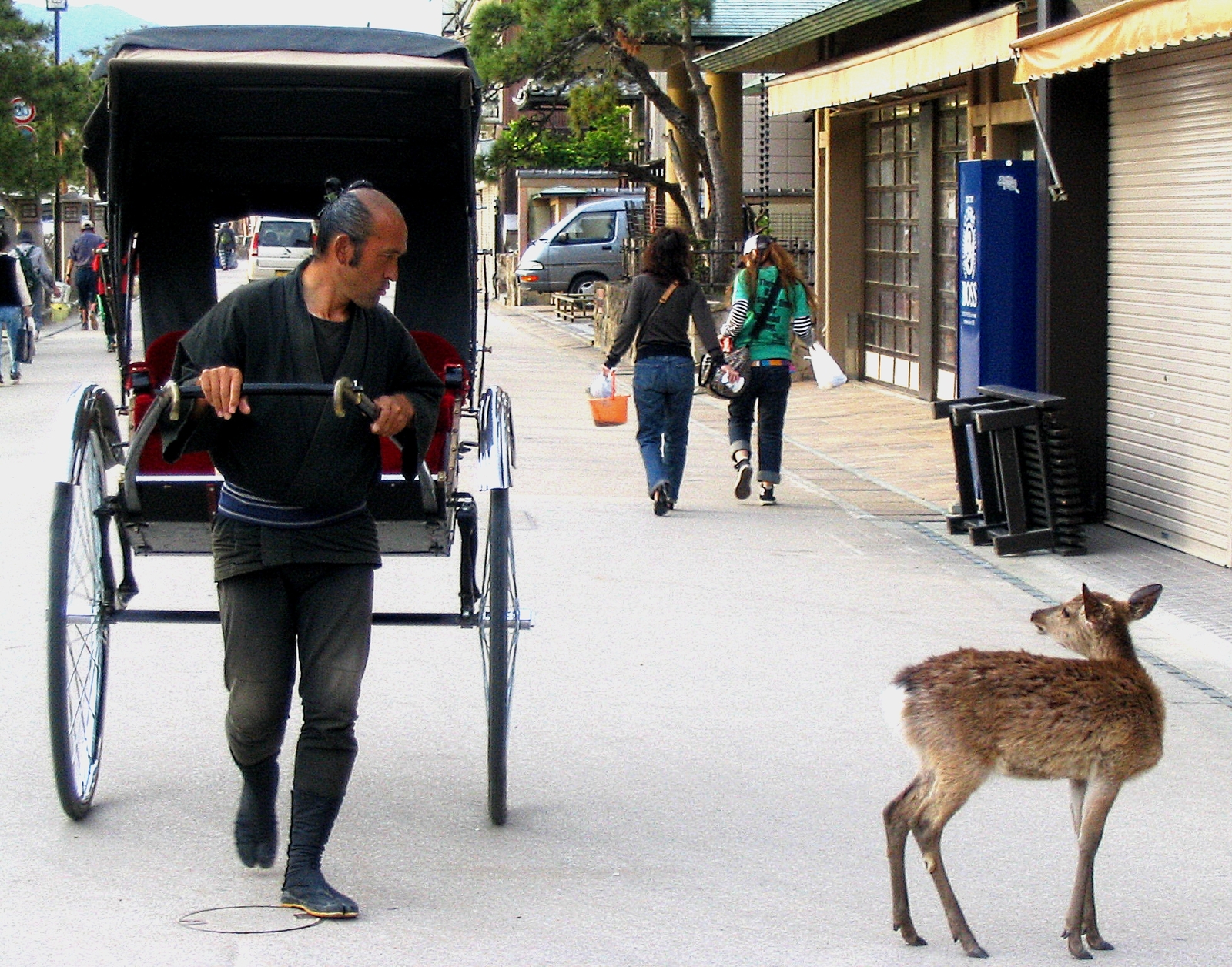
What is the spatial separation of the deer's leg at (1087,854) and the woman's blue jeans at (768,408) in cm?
746

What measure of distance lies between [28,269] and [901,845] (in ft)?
72.8

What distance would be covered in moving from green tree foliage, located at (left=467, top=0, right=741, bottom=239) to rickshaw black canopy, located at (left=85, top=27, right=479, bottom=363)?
1526 centimetres

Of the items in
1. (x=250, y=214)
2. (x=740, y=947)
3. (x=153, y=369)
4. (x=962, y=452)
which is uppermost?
(x=250, y=214)

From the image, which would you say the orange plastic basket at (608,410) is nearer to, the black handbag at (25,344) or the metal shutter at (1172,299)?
the metal shutter at (1172,299)

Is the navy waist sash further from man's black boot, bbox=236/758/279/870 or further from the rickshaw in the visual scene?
man's black boot, bbox=236/758/279/870

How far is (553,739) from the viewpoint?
250 inches

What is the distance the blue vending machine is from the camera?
1106cm

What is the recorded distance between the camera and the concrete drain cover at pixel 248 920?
4488 millimetres

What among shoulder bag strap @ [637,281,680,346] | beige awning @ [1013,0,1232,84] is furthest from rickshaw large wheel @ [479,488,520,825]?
shoulder bag strap @ [637,281,680,346]

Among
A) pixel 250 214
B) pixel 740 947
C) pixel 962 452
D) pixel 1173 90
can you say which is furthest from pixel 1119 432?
pixel 740 947

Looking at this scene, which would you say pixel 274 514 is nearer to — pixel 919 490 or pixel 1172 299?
pixel 1172 299

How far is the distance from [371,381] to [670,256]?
7266 mm

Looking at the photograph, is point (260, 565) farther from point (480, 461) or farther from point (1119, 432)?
point (1119, 432)

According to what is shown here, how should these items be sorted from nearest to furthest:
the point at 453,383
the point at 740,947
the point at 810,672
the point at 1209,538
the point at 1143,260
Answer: the point at 740,947 → the point at 453,383 → the point at 810,672 → the point at 1209,538 → the point at 1143,260
